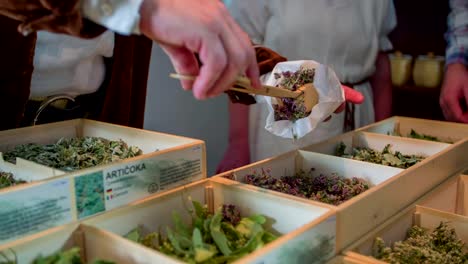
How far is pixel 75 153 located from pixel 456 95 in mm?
1540

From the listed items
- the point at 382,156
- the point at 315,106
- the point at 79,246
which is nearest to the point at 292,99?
the point at 315,106

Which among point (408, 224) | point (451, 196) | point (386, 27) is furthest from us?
point (386, 27)

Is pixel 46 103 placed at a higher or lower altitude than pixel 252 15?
lower

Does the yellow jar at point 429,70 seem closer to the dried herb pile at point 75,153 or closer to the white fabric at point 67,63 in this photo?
the white fabric at point 67,63

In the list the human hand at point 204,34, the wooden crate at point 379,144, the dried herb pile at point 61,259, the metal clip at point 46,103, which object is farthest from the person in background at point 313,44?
the dried herb pile at point 61,259

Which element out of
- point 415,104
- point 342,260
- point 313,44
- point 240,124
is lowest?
point 415,104

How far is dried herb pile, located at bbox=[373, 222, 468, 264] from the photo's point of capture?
1.09m

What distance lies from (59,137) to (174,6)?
699 mm

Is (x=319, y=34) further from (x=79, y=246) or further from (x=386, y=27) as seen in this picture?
(x=79, y=246)

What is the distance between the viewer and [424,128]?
1.88 metres

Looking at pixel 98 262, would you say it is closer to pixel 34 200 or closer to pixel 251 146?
pixel 34 200

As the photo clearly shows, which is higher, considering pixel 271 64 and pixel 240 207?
pixel 271 64

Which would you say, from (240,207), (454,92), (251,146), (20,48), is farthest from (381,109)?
(20,48)

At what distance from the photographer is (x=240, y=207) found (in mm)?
1122
